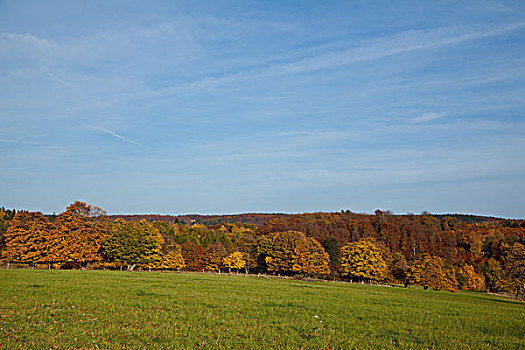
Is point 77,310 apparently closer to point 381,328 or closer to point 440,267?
point 381,328

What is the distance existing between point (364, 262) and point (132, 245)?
4836 cm

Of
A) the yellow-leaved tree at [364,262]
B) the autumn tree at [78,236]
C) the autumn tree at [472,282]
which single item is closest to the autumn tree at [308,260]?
the yellow-leaved tree at [364,262]

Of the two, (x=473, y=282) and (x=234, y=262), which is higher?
(x=234, y=262)

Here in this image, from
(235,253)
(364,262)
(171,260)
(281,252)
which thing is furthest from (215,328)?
(235,253)

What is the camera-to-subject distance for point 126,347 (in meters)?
10.1

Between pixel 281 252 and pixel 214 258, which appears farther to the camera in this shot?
pixel 214 258

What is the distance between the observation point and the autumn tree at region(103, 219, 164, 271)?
241ft

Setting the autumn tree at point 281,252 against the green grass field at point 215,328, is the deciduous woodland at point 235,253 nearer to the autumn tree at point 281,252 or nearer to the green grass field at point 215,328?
the autumn tree at point 281,252

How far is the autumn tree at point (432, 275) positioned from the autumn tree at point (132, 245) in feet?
176

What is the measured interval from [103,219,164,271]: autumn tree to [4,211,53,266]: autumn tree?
10788 mm

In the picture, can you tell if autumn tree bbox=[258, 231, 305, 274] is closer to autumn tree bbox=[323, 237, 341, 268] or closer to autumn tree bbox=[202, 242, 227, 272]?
autumn tree bbox=[202, 242, 227, 272]

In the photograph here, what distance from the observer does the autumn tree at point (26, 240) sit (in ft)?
212

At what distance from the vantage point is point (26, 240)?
217 ft

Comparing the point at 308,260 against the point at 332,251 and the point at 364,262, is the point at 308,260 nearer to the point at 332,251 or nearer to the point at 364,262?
the point at 364,262
